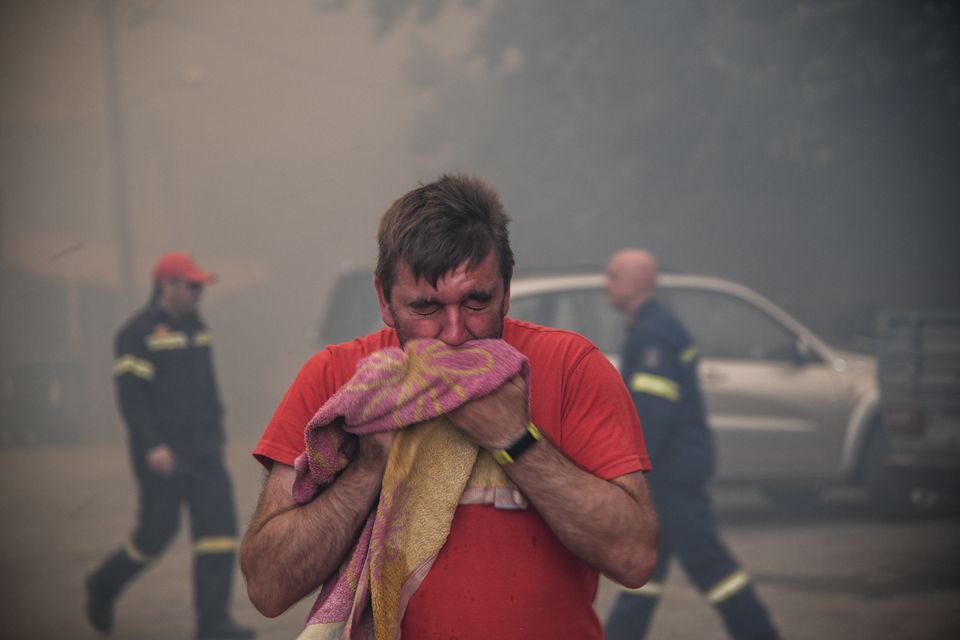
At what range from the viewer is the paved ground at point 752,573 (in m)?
6.55

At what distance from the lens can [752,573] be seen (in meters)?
7.67

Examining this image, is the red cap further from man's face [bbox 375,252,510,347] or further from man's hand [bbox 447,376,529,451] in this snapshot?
man's hand [bbox 447,376,529,451]

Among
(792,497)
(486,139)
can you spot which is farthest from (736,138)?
(792,497)

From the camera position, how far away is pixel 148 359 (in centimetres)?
643

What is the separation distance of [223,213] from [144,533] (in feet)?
36.1

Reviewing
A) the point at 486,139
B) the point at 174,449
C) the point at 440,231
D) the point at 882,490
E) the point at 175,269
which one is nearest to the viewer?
the point at 440,231

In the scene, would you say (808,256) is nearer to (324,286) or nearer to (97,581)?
(324,286)

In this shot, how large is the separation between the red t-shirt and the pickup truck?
6.90 metres

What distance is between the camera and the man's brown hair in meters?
1.93

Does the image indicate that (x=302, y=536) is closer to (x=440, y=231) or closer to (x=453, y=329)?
(x=453, y=329)

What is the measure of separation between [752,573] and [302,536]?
20.6 feet

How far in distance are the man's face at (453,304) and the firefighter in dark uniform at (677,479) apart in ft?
11.6

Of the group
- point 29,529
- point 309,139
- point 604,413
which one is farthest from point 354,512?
point 309,139

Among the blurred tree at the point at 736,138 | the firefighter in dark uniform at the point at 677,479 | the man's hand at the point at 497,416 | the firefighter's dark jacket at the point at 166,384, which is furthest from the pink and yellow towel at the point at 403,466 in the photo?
the blurred tree at the point at 736,138
